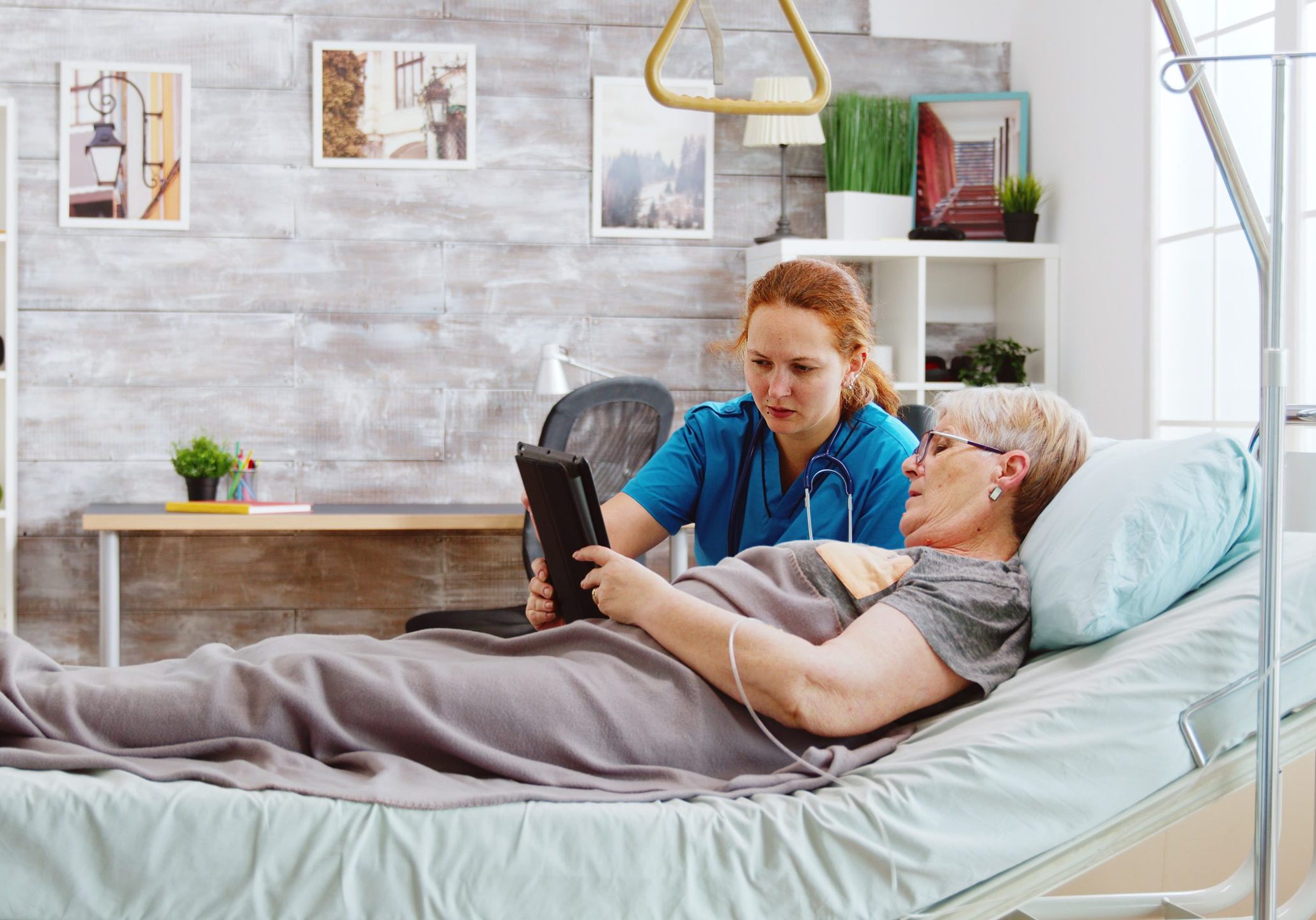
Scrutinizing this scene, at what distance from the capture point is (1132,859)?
218 cm

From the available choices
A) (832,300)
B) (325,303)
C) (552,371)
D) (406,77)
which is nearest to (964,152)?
(552,371)

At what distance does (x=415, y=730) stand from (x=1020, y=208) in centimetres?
292

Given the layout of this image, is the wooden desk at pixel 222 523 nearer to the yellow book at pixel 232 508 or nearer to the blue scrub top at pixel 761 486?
the yellow book at pixel 232 508

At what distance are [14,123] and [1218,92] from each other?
300 cm

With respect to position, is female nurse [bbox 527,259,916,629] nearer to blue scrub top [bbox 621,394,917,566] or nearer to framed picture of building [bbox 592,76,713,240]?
blue scrub top [bbox 621,394,917,566]

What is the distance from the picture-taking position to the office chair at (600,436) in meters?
3.01

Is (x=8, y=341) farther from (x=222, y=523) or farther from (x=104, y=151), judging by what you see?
(x=222, y=523)

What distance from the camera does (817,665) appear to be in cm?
132

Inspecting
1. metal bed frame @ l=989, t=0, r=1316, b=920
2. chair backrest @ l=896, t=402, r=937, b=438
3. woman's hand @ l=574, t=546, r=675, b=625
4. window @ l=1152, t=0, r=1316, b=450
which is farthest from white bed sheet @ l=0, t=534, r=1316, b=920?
window @ l=1152, t=0, r=1316, b=450

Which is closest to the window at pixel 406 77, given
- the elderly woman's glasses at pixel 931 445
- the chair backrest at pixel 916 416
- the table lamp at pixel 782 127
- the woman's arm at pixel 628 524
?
the table lamp at pixel 782 127

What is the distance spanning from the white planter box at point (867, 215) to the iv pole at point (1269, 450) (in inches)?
100

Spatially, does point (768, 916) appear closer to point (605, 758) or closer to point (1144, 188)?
point (605, 758)

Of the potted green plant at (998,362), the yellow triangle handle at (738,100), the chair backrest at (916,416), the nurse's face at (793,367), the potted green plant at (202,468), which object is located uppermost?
the yellow triangle handle at (738,100)

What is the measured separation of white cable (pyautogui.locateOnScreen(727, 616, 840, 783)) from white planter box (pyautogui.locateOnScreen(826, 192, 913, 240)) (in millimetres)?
2585
